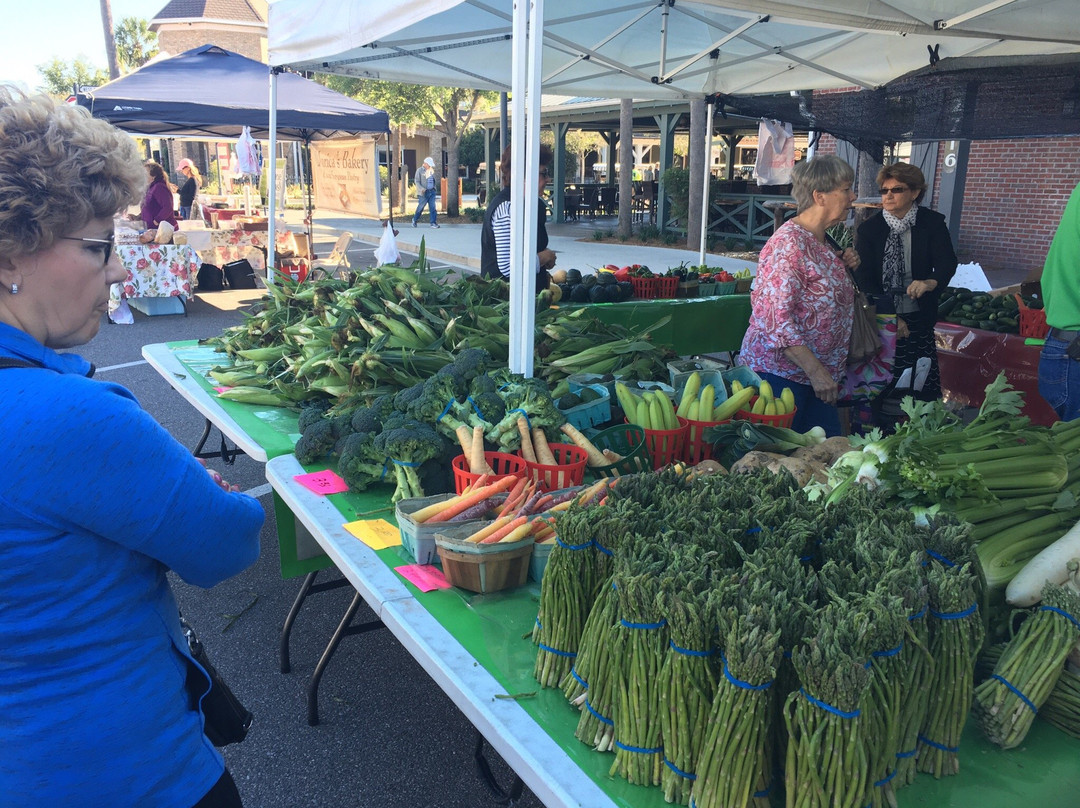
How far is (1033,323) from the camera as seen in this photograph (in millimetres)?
5438

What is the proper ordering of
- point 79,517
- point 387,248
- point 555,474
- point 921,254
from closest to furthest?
point 79,517, point 555,474, point 921,254, point 387,248

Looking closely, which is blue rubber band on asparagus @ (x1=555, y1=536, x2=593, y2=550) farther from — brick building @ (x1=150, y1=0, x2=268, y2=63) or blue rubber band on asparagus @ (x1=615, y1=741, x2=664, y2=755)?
brick building @ (x1=150, y1=0, x2=268, y2=63)

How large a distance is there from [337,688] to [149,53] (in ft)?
173

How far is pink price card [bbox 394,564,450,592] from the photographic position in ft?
7.14

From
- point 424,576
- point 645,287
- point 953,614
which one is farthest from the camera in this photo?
point 645,287

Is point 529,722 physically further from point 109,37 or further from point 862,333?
point 109,37

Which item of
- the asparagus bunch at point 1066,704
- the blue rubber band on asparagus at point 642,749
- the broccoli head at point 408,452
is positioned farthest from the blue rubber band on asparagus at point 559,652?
the broccoli head at point 408,452

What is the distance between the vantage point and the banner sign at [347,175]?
37.7ft

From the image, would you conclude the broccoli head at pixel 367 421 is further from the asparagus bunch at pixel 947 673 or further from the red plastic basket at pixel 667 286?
the red plastic basket at pixel 667 286

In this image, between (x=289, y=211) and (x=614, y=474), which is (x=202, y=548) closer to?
(x=614, y=474)

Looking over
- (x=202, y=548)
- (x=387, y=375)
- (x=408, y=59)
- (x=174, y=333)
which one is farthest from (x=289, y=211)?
(x=202, y=548)

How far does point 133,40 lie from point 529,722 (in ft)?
184

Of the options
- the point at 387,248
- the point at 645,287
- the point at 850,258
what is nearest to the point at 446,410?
the point at 850,258

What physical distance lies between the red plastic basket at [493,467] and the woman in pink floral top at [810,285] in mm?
1730
